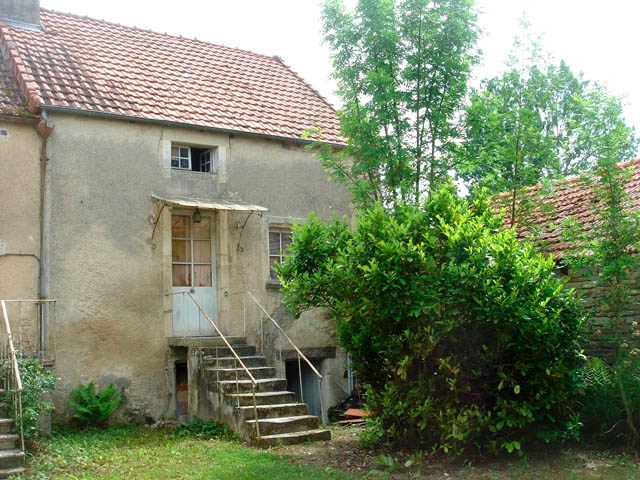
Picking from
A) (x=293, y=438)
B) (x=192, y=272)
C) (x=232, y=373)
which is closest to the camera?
(x=293, y=438)

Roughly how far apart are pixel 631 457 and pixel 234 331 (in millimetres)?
6896

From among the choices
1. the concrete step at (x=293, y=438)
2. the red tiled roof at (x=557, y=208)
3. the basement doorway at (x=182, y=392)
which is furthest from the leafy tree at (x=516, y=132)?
the basement doorway at (x=182, y=392)

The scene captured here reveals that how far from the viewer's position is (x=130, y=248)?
11.5 meters

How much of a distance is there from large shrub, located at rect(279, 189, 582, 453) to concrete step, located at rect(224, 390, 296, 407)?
8.10 ft

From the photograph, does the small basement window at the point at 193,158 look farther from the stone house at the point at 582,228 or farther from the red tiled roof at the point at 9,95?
the stone house at the point at 582,228

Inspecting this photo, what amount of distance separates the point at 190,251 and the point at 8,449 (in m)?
4.98

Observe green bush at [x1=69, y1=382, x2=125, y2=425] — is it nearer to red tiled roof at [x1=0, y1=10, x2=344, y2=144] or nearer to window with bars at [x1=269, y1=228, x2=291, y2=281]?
window with bars at [x1=269, y1=228, x2=291, y2=281]

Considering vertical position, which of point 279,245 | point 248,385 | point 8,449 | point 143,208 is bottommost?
point 8,449

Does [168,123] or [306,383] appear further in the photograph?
[306,383]

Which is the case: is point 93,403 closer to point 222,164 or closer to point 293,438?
point 293,438

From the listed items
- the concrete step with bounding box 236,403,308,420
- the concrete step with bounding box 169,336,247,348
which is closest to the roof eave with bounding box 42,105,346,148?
the concrete step with bounding box 169,336,247,348

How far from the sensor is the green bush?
34.2 ft

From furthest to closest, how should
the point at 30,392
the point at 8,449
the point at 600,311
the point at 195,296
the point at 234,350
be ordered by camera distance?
1. the point at 195,296
2. the point at 234,350
3. the point at 600,311
4. the point at 30,392
5. the point at 8,449

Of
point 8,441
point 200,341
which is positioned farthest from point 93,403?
point 8,441
